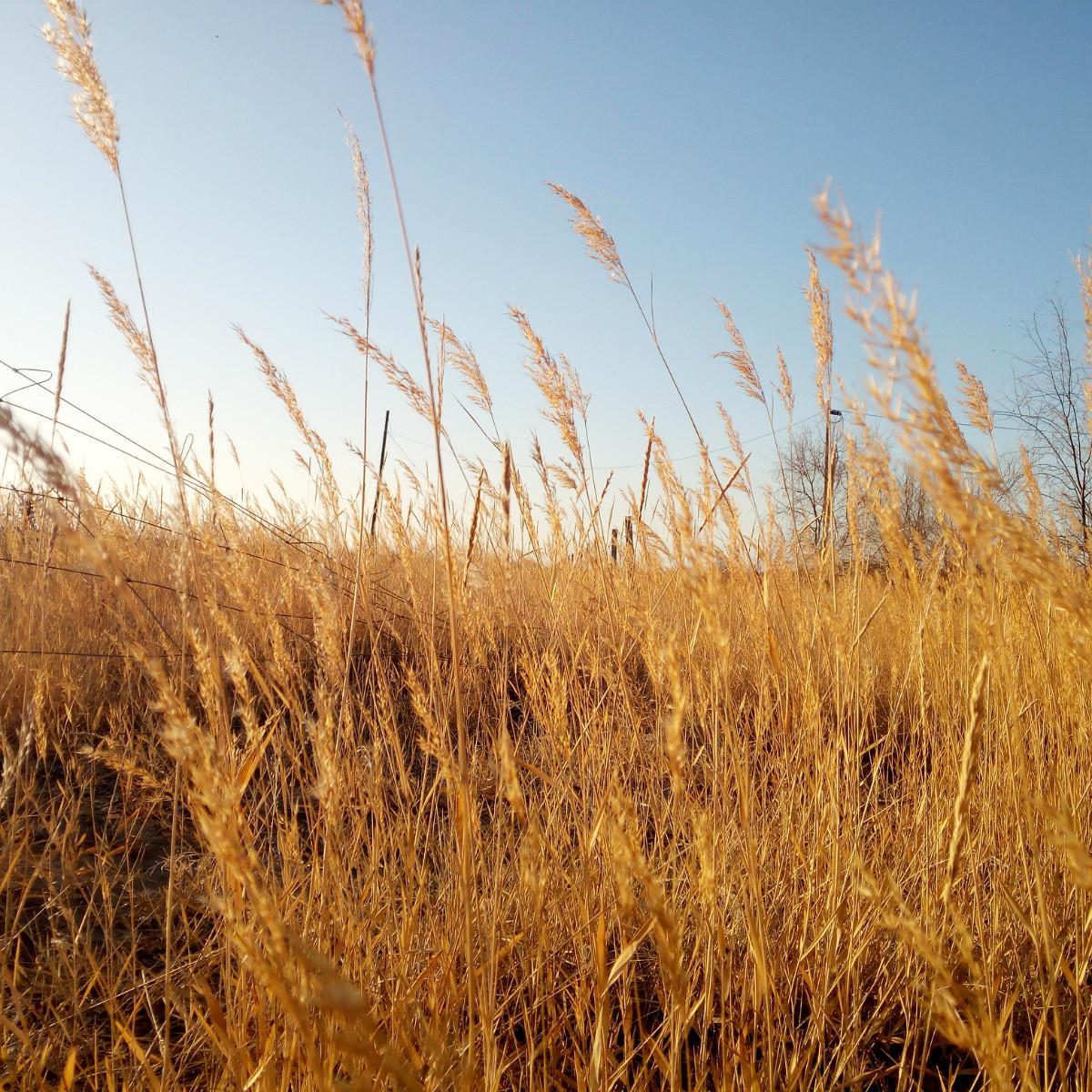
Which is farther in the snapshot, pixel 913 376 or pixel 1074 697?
pixel 1074 697

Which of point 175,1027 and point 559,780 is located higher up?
point 559,780

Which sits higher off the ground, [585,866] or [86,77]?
[86,77]

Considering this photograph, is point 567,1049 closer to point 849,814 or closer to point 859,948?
point 859,948

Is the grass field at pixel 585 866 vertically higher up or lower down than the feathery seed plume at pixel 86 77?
lower down

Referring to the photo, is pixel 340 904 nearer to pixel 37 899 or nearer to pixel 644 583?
pixel 37 899

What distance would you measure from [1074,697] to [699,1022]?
3.66 ft

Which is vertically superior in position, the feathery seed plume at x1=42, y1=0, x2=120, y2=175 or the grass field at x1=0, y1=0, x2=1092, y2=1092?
the feathery seed plume at x1=42, y1=0, x2=120, y2=175

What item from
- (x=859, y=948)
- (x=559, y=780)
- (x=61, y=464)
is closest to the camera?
(x=61, y=464)

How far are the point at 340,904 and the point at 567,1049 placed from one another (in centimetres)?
49

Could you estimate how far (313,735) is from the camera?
0.74 metres

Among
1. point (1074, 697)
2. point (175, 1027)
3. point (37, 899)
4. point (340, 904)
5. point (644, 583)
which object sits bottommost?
point (175, 1027)

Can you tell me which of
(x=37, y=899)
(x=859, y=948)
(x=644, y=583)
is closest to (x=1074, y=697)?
(x=859, y=948)

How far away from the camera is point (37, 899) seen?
5.30 feet

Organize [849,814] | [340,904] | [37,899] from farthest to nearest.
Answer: [37,899]
[849,814]
[340,904]
